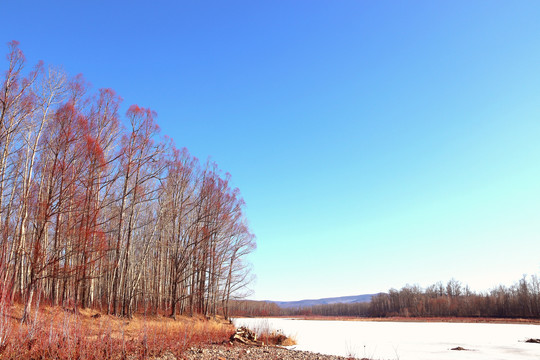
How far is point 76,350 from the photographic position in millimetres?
8289

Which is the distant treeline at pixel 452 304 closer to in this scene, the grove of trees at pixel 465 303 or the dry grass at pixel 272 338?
the grove of trees at pixel 465 303

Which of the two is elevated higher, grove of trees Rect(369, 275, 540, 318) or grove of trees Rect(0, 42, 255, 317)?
grove of trees Rect(0, 42, 255, 317)

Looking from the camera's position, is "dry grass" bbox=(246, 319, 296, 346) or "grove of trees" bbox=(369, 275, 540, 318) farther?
"grove of trees" bbox=(369, 275, 540, 318)

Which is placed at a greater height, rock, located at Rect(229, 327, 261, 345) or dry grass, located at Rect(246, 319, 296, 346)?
rock, located at Rect(229, 327, 261, 345)

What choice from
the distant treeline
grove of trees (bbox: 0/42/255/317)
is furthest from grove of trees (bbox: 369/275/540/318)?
grove of trees (bbox: 0/42/255/317)

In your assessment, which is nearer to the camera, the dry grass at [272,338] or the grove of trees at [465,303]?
the dry grass at [272,338]

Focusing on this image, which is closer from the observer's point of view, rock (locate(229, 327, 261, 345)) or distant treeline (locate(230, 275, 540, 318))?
rock (locate(229, 327, 261, 345))

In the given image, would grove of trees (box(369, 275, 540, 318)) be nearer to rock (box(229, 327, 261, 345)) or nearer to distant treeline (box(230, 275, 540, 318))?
distant treeline (box(230, 275, 540, 318))

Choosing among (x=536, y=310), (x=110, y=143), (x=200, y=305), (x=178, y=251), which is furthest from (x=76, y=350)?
(x=536, y=310)

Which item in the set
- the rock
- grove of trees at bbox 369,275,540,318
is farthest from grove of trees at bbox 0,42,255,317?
grove of trees at bbox 369,275,540,318

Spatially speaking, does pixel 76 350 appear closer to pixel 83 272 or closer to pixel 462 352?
pixel 83 272

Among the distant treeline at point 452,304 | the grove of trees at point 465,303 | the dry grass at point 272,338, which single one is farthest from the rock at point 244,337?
the grove of trees at point 465,303

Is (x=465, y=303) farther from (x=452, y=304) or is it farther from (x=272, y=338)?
(x=272, y=338)

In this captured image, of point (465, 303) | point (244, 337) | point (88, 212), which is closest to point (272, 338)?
point (244, 337)
